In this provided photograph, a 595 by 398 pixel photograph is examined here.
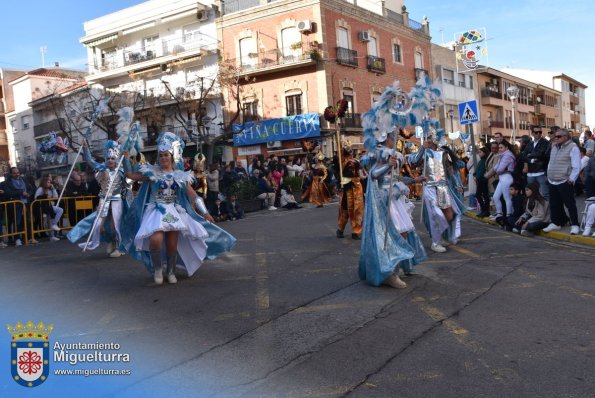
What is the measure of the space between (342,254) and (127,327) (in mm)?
4302

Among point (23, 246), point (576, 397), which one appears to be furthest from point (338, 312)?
point (23, 246)

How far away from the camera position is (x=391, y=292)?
6105mm

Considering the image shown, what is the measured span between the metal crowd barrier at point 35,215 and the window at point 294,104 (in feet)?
63.6

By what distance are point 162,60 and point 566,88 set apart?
66.9m

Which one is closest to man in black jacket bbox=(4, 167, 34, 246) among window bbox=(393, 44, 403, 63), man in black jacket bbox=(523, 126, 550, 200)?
man in black jacket bbox=(523, 126, 550, 200)

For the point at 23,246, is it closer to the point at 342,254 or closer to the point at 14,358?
the point at 342,254

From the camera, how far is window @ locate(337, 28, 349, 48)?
110 ft

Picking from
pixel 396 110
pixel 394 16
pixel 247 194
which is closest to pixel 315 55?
pixel 394 16

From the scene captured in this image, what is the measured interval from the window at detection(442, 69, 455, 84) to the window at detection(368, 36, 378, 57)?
432 inches

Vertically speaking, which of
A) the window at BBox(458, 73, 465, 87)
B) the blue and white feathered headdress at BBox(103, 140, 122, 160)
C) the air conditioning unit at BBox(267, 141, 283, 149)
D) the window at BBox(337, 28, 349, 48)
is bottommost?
the blue and white feathered headdress at BBox(103, 140, 122, 160)

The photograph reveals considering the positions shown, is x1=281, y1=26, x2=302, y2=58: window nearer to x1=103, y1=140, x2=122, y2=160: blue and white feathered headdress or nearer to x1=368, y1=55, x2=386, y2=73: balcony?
x1=368, y1=55, x2=386, y2=73: balcony

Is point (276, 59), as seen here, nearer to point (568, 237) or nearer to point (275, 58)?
point (275, 58)

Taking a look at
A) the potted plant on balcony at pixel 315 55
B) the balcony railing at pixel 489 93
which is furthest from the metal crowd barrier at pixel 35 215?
the balcony railing at pixel 489 93

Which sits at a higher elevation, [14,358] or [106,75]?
[106,75]
